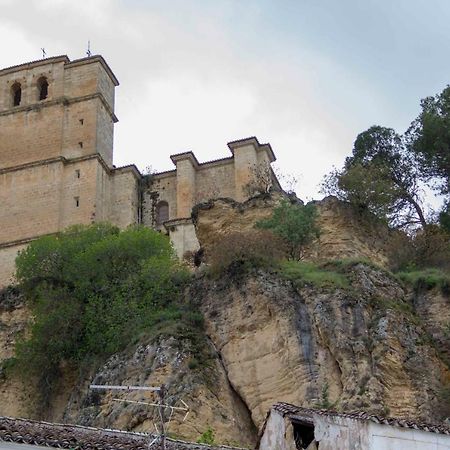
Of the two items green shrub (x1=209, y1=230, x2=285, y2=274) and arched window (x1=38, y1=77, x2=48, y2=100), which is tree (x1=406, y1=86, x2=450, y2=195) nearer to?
green shrub (x1=209, y1=230, x2=285, y2=274)

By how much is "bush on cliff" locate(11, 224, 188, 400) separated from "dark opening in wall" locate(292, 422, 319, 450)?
1105cm

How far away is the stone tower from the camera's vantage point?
170 feet

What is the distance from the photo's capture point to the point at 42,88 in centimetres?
5788

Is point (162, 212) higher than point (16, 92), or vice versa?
point (16, 92)

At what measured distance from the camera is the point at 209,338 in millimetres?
29938

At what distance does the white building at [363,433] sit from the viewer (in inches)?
711

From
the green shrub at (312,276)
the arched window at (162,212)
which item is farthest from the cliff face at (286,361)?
the arched window at (162,212)

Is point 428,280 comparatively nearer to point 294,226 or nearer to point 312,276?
point 312,276

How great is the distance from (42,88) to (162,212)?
423 inches

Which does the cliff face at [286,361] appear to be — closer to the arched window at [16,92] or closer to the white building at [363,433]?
the white building at [363,433]

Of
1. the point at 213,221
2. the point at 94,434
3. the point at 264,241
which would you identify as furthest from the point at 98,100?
A: the point at 94,434

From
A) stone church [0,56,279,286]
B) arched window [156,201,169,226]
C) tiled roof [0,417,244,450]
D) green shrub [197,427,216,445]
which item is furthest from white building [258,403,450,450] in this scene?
arched window [156,201,169,226]

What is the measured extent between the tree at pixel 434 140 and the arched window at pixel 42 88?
22.8m

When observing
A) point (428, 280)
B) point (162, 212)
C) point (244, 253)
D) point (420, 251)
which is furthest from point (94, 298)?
point (162, 212)
